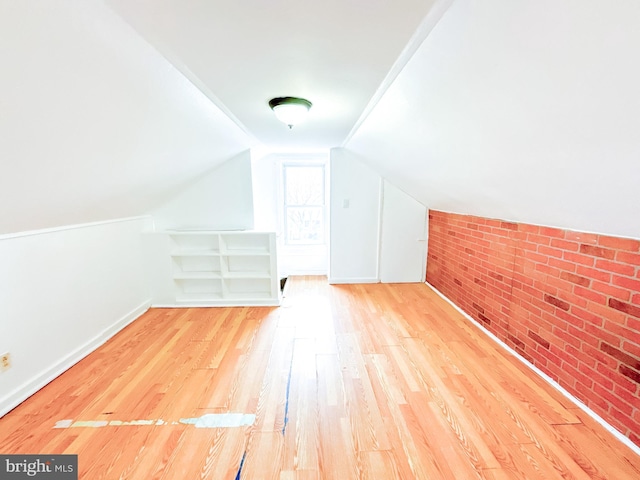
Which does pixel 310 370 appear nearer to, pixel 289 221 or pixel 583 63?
pixel 583 63

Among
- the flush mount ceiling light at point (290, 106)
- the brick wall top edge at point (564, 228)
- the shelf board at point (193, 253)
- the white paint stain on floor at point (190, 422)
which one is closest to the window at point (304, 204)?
the shelf board at point (193, 253)

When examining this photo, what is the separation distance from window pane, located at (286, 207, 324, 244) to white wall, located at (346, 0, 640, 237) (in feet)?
9.74

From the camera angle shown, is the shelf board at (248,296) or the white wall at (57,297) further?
the shelf board at (248,296)

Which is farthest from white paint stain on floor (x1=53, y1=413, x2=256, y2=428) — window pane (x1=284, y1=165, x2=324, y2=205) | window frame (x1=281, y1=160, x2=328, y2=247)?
window pane (x1=284, y1=165, x2=324, y2=205)

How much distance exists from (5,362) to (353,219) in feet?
11.8

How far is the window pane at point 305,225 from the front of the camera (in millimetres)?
4996

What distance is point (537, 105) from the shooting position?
3.60 feet

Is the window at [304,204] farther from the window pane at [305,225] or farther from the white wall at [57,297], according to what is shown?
the white wall at [57,297]

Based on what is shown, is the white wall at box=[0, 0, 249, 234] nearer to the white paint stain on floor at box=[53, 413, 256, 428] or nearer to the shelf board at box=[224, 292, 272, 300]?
the white paint stain on floor at box=[53, 413, 256, 428]

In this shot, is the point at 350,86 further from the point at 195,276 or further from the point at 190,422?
the point at 195,276

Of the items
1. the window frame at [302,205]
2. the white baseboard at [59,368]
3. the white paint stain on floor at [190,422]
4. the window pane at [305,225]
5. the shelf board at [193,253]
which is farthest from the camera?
the window pane at [305,225]

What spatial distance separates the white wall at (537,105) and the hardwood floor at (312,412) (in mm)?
1210

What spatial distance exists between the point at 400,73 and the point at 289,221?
11.9 feet

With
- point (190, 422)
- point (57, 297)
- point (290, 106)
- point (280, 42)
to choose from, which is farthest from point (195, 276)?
point (280, 42)
